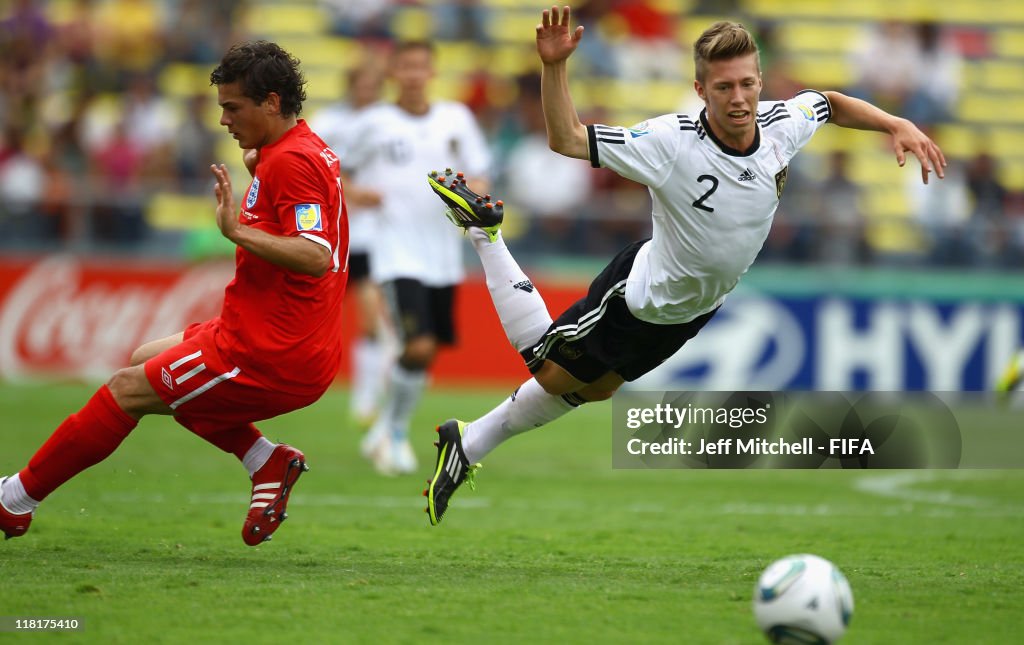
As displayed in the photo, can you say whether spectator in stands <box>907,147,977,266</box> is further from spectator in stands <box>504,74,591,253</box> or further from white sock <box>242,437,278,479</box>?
white sock <box>242,437,278,479</box>

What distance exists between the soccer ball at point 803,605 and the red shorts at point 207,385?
2.47 meters

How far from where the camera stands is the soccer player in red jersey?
19.3 ft

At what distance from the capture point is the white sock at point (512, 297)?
6750 millimetres

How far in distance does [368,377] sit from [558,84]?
24.1 feet

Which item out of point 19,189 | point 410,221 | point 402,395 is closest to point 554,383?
point 402,395

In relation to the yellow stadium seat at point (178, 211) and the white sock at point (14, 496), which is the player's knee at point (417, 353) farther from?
the yellow stadium seat at point (178, 211)

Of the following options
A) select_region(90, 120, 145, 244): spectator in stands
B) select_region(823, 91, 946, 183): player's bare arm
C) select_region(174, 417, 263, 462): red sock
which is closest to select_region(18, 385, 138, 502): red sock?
select_region(174, 417, 263, 462): red sock

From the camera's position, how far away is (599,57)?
18.9 m

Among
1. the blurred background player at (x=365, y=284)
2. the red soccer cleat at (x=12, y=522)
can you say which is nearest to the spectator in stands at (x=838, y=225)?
the blurred background player at (x=365, y=284)

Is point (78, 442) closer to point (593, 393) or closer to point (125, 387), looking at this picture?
point (125, 387)

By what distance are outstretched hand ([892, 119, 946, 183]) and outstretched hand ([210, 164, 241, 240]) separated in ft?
9.88

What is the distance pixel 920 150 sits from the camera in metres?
6.13

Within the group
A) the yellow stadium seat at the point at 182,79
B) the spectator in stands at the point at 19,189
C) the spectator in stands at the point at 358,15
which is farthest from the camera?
the spectator in stands at the point at 358,15

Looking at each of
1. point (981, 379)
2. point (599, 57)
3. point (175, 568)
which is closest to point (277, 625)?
point (175, 568)
